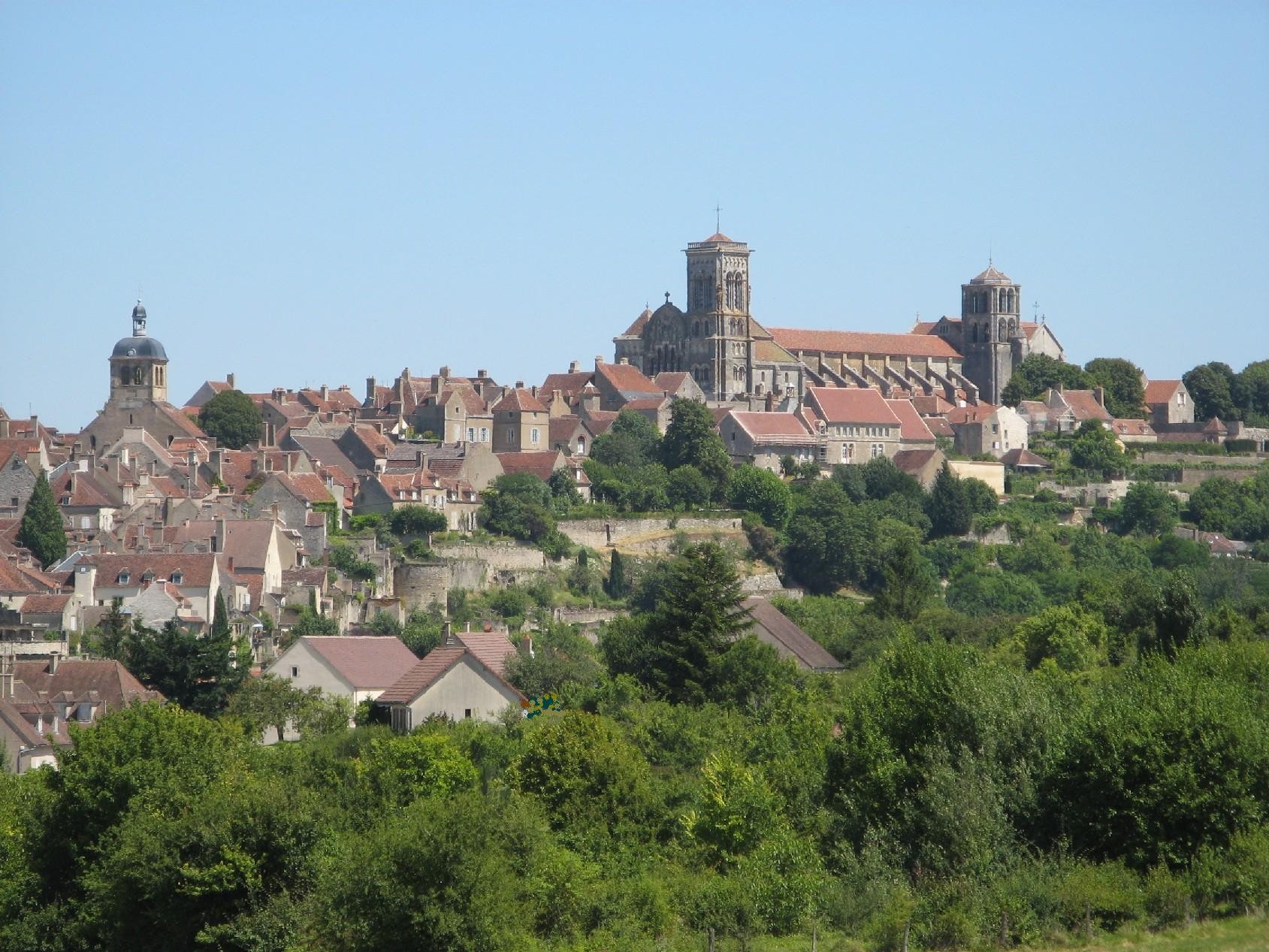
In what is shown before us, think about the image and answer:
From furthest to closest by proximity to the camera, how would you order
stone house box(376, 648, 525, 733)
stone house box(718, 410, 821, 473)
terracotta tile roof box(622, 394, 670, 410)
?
1. terracotta tile roof box(622, 394, 670, 410)
2. stone house box(718, 410, 821, 473)
3. stone house box(376, 648, 525, 733)

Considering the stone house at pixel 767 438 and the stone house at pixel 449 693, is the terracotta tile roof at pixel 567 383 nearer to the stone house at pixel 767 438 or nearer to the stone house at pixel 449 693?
the stone house at pixel 767 438

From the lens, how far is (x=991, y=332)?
4660 inches

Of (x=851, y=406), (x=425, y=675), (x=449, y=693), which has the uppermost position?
(x=851, y=406)

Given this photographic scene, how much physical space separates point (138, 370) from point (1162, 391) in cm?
4553

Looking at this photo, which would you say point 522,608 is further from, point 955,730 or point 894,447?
point 955,730

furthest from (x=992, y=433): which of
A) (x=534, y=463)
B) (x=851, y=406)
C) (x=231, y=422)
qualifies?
(x=231, y=422)

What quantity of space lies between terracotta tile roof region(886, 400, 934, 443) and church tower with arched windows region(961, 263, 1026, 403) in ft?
45.6

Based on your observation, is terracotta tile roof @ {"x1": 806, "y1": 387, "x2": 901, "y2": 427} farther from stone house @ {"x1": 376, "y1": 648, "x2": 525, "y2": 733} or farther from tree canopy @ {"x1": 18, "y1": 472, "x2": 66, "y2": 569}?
stone house @ {"x1": 376, "y1": 648, "x2": 525, "y2": 733}

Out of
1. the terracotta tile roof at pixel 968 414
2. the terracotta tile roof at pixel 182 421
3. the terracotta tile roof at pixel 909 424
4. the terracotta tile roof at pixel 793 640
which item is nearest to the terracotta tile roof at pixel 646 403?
the terracotta tile roof at pixel 909 424

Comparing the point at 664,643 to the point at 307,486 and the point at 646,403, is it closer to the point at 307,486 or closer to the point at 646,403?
the point at 307,486

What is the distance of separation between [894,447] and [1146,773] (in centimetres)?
6749

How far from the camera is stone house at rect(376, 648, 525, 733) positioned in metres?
47.9

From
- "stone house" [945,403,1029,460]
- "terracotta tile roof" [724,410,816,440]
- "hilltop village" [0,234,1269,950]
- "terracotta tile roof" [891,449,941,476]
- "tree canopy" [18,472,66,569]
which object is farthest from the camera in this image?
"stone house" [945,403,1029,460]

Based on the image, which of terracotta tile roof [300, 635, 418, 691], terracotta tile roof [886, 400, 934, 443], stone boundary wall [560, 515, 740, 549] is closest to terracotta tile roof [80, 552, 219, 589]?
terracotta tile roof [300, 635, 418, 691]
